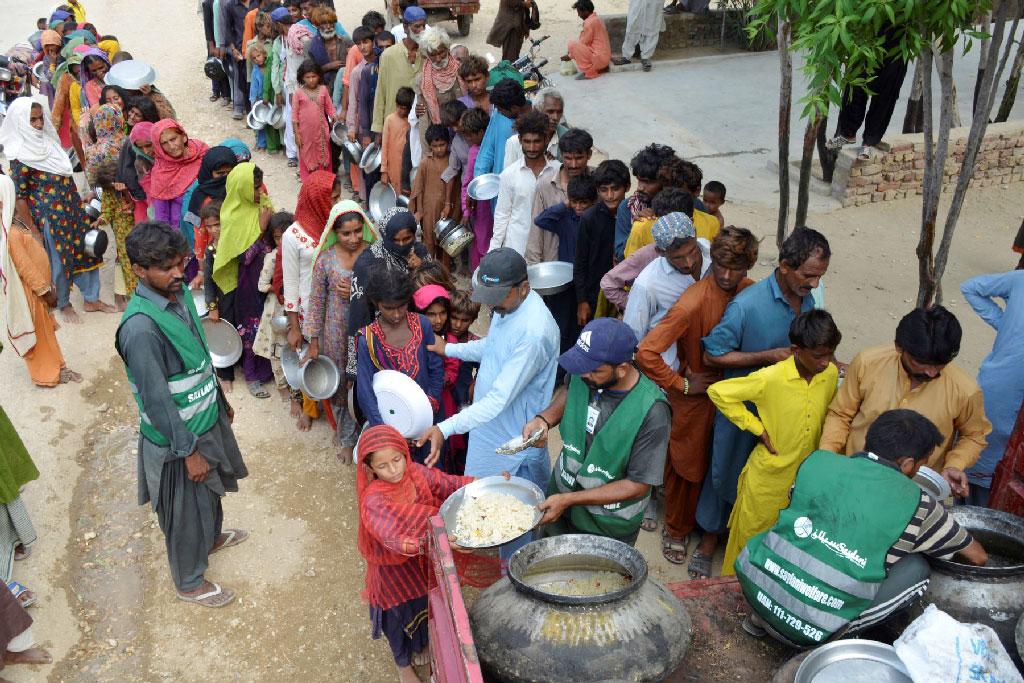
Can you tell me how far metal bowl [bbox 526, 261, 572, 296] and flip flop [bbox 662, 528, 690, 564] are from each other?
1805mm

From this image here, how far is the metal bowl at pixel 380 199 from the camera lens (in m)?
8.77

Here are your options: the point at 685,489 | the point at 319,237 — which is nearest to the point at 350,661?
the point at 685,489

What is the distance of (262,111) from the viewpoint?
1141 centimetres

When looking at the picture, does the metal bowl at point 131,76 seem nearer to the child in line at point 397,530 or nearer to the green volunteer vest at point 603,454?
the child in line at point 397,530

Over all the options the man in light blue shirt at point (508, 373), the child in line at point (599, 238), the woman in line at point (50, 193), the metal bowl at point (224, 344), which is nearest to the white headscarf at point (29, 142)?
the woman in line at point (50, 193)

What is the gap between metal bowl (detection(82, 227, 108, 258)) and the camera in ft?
24.8

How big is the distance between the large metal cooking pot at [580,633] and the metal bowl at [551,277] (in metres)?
3.20

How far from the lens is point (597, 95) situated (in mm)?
11867

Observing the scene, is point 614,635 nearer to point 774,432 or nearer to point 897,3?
point 774,432

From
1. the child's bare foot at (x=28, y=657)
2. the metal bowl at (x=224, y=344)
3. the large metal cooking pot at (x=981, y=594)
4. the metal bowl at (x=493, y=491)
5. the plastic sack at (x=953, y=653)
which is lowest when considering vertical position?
the child's bare foot at (x=28, y=657)

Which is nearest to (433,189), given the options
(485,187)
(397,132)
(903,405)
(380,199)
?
(485,187)

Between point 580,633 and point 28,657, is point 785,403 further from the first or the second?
point 28,657

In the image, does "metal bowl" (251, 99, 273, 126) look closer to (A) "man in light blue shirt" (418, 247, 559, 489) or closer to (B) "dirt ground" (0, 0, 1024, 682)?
(B) "dirt ground" (0, 0, 1024, 682)

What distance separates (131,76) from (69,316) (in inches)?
95.3
